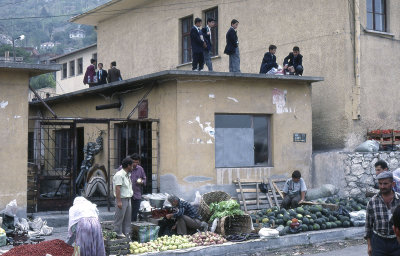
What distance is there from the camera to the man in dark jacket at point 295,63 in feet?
53.1

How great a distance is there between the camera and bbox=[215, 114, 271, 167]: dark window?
584 inches

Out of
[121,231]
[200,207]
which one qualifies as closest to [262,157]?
[200,207]

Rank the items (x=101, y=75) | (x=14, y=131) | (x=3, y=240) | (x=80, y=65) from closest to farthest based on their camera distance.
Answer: (x=3, y=240) → (x=14, y=131) → (x=101, y=75) → (x=80, y=65)

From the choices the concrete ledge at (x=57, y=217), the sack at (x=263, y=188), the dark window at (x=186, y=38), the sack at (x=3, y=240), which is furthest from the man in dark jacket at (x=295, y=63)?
the sack at (x=3, y=240)

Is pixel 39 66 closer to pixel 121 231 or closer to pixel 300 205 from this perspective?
pixel 121 231

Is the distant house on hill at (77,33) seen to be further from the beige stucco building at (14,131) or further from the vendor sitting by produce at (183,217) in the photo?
the vendor sitting by produce at (183,217)

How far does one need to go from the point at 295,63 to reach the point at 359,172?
3.80 metres

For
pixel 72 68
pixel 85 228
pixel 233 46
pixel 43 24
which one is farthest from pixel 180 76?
pixel 43 24

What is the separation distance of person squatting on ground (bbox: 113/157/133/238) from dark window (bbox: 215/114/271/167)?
4.25 metres

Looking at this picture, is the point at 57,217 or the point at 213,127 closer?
the point at 57,217

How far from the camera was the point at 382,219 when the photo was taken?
20.2ft

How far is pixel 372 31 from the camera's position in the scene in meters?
16.7

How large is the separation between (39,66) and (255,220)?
622cm

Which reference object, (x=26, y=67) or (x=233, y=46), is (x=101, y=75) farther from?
(x=26, y=67)
